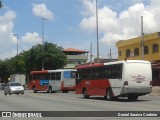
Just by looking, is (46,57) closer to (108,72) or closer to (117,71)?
(108,72)

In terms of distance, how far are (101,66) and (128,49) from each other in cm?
3319

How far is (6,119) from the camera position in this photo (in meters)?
17.8

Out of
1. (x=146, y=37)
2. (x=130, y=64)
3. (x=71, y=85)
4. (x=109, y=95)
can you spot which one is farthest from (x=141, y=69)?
(x=146, y=37)

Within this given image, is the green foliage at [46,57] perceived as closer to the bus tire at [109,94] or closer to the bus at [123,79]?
the bus at [123,79]

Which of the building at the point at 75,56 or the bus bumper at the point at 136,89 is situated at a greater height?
the building at the point at 75,56

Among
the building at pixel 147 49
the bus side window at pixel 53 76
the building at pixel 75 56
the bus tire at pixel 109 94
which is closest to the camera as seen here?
the bus tire at pixel 109 94

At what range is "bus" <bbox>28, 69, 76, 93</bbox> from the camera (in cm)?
5147

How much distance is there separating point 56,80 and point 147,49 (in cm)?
1487

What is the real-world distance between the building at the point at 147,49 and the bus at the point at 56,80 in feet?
29.3

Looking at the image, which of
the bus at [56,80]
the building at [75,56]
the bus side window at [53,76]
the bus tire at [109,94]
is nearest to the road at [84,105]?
the bus tire at [109,94]

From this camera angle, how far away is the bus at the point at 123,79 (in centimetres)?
3027

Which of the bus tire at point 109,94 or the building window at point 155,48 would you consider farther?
the building window at point 155,48

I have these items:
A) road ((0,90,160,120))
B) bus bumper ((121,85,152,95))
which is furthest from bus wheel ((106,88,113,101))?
bus bumper ((121,85,152,95))

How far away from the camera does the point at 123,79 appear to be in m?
30.3
